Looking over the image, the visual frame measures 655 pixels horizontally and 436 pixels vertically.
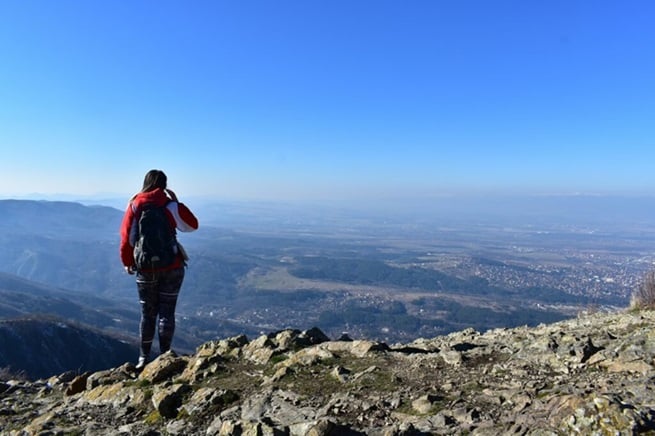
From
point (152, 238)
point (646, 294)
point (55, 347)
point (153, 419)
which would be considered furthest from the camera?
point (55, 347)

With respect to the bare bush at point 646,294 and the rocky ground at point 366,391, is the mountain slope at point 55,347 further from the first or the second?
the bare bush at point 646,294

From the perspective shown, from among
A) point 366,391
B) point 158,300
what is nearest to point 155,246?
point 158,300

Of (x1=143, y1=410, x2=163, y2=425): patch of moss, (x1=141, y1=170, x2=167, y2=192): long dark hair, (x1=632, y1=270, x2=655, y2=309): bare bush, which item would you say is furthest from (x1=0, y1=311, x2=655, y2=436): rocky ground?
(x1=632, y1=270, x2=655, y2=309): bare bush

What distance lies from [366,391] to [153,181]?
5.70 m

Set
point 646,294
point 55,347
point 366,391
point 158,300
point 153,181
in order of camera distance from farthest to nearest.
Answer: point 55,347 < point 646,294 < point 158,300 < point 153,181 < point 366,391

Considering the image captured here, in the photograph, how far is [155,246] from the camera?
325 inches

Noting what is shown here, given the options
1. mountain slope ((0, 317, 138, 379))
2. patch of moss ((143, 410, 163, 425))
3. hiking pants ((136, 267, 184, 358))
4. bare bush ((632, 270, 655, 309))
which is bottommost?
mountain slope ((0, 317, 138, 379))

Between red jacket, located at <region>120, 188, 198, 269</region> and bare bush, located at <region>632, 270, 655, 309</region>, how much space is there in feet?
38.6

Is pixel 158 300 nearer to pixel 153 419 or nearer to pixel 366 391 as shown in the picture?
pixel 153 419

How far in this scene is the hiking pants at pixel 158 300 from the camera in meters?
8.57

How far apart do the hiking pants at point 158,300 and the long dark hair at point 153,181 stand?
168 cm

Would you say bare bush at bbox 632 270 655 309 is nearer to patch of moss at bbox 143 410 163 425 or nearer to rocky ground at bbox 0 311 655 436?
rocky ground at bbox 0 311 655 436

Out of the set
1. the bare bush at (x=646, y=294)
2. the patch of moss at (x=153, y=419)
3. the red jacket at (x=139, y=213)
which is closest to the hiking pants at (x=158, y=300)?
the red jacket at (x=139, y=213)

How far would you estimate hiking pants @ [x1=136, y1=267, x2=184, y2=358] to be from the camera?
857 cm
